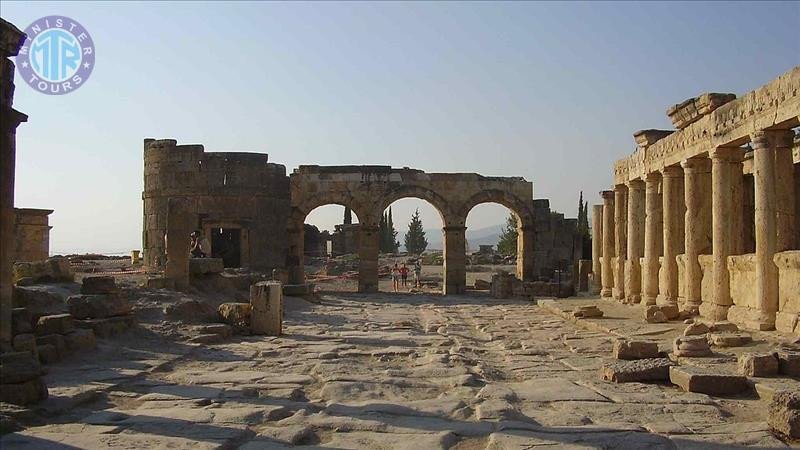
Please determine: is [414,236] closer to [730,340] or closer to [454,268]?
[454,268]

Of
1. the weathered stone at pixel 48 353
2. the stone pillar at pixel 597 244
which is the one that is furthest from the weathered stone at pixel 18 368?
the stone pillar at pixel 597 244

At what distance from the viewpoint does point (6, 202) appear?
7328mm

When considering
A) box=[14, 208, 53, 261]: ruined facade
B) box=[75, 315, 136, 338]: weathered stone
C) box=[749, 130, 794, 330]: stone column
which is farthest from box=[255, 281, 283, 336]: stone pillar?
box=[14, 208, 53, 261]: ruined facade

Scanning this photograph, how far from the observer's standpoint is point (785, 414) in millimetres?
5516

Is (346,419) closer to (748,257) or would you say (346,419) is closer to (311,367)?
(311,367)

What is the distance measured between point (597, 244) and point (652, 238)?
5480 millimetres

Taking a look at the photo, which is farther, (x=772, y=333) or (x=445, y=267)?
(x=445, y=267)

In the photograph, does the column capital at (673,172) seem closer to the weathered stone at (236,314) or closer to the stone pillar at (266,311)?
the stone pillar at (266,311)

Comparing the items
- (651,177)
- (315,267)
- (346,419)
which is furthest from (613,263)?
(315,267)

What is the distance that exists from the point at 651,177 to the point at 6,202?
13487 millimetres

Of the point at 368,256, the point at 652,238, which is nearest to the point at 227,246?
the point at 368,256

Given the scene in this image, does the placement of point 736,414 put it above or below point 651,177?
below

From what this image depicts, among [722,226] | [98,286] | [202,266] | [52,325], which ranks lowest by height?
[52,325]

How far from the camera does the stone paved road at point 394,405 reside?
553 cm
